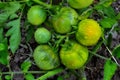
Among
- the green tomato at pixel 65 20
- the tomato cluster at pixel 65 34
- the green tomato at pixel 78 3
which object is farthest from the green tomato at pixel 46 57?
the green tomato at pixel 78 3

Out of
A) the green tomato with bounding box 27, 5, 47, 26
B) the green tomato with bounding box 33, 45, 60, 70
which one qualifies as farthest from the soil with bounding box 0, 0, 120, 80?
the green tomato with bounding box 27, 5, 47, 26

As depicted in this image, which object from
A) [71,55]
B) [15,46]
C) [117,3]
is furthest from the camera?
[117,3]

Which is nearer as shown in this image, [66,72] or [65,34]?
[65,34]

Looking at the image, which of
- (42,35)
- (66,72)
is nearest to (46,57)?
(42,35)

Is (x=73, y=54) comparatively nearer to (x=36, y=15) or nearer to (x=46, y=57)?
(x=46, y=57)

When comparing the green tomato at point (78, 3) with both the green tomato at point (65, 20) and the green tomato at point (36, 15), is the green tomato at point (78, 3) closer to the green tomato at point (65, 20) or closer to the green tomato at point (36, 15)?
the green tomato at point (65, 20)

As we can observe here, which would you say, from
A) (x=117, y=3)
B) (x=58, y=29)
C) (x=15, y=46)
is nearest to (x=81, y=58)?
(x=58, y=29)

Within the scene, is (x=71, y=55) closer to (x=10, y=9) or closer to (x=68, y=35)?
(x=68, y=35)
